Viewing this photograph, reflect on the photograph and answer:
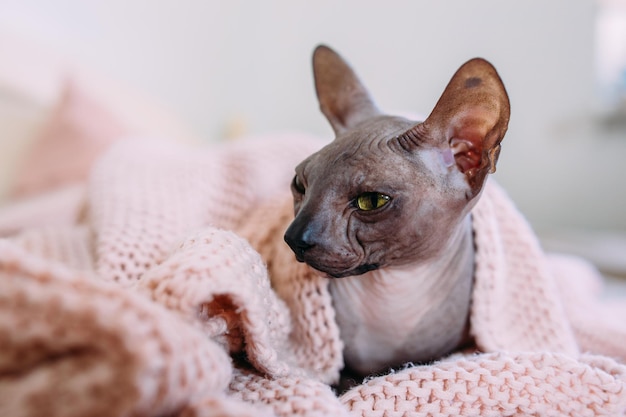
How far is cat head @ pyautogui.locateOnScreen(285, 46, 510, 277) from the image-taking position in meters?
0.60

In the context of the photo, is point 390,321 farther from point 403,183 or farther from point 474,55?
point 474,55

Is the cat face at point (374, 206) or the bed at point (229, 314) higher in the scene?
the cat face at point (374, 206)

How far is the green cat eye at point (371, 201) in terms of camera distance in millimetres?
613

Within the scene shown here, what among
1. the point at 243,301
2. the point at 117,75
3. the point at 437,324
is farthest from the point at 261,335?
the point at 117,75

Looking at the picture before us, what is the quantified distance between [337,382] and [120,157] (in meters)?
0.61

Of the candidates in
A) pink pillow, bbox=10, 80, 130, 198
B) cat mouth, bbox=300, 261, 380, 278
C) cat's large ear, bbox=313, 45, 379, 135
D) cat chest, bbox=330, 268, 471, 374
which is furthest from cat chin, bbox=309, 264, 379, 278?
pink pillow, bbox=10, 80, 130, 198

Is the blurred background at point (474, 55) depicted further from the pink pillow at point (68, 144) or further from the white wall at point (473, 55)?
the pink pillow at point (68, 144)

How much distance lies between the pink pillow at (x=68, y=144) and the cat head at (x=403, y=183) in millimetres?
1218

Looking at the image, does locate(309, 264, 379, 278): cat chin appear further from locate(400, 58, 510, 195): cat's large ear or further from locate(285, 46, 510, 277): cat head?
locate(400, 58, 510, 195): cat's large ear

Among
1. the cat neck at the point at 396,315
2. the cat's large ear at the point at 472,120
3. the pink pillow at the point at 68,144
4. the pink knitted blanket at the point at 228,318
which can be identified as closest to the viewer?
the pink knitted blanket at the point at 228,318

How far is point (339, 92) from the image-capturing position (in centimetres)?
80

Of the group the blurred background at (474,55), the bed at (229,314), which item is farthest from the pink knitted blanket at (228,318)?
the blurred background at (474,55)

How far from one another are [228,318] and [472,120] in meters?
0.35

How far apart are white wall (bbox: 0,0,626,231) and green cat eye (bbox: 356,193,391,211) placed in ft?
5.87
